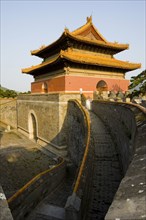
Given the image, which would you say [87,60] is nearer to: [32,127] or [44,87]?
[44,87]

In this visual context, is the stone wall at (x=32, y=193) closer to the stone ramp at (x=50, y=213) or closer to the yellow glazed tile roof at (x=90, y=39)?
the stone ramp at (x=50, y=213)

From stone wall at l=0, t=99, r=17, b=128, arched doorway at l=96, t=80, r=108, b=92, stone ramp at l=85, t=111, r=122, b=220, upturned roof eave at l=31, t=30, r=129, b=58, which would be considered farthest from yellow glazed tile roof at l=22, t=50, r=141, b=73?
stone ramp at l=85, t=111, r=122, b=220

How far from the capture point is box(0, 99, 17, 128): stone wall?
2183cm

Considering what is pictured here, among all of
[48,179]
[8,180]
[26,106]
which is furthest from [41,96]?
[48,179]

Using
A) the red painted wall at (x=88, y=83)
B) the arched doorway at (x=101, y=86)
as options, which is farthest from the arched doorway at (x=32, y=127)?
the arched doorway at (x=101, y=86)

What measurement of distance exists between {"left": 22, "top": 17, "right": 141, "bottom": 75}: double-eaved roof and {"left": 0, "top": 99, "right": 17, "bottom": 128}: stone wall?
5.07m

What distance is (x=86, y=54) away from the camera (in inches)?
650

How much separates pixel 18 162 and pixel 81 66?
900 cm

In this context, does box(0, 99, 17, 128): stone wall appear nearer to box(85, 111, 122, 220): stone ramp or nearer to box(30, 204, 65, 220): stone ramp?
box(85, 111, 122, 220): stone ramp

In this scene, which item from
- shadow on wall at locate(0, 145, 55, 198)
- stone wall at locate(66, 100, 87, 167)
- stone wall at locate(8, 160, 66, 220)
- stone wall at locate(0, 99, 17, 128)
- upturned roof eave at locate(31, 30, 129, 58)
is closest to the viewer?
stone wall at locate(8, 160, 66, 220)

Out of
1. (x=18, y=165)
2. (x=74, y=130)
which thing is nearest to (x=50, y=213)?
(x=74, y=130)

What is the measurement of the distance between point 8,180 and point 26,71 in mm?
13088

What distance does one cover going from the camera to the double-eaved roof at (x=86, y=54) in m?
14.3

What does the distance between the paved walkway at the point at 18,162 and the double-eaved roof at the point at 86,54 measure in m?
7.44
